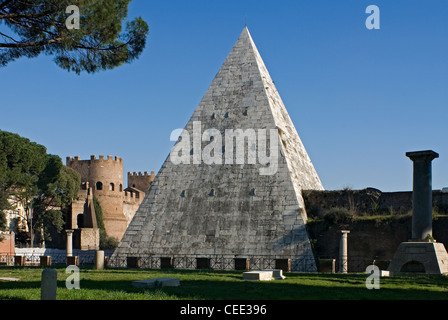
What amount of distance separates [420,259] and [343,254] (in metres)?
4.09

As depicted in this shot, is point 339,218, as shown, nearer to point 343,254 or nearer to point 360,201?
point 360,201

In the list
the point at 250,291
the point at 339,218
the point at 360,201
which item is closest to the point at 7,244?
the point at 339,218

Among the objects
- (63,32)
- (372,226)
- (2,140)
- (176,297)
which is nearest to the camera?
(176,297)

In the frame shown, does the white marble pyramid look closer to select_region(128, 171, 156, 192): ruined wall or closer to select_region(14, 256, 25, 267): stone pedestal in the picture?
select_region(14, 256, 25, 267): stone pedestal

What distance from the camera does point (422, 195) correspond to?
1338 cm

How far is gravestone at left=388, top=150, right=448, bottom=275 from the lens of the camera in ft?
42.0

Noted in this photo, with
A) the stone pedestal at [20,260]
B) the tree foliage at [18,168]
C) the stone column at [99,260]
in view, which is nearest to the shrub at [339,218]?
the stone column at [99,260]

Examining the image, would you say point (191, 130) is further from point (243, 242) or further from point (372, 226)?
point (372, 226)

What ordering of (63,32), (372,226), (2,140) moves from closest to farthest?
(63,32)
(372,226)
(2,140)

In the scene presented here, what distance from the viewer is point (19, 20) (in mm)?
11852

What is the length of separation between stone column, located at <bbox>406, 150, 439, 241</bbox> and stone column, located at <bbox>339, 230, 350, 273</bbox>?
365 centimetres

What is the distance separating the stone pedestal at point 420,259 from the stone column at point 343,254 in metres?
3.59

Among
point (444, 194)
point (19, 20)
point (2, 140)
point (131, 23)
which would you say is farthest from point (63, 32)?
point (2, 140)

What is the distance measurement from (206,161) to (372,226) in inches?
241
